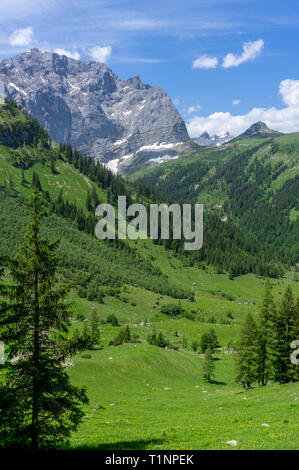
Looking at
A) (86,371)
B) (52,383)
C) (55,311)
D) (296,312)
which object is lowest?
(86,371)

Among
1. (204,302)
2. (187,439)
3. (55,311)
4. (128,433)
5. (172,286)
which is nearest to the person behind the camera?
(55,311)

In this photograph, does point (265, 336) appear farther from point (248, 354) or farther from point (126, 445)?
point (126, 445)

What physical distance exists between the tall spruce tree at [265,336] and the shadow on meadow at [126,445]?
3244cm

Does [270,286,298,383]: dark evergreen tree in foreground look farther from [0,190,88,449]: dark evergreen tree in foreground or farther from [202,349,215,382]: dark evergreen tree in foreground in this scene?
[0,190,88,449]: dark evergreen tree in foreground

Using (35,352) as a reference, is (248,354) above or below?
below

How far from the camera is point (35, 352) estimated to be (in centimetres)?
1673

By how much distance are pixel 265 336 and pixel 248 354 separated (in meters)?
5.44

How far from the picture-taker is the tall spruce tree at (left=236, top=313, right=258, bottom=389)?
51.0 meters

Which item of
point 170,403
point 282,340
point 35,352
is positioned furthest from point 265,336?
point 35,352

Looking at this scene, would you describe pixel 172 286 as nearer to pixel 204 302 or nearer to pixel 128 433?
pixel 204 302

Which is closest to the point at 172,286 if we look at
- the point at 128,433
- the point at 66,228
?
the point at 66,228

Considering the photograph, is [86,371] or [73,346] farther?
[86,371]

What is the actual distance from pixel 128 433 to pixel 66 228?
168 meters

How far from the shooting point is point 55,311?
673 inches
